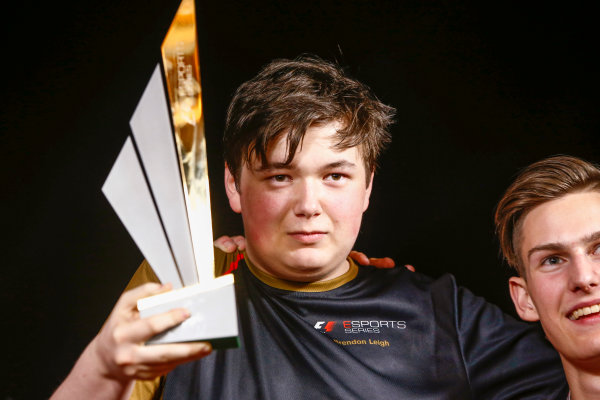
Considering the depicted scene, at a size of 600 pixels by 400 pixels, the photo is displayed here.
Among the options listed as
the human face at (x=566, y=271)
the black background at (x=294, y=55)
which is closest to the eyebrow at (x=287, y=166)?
the black background at (x=294, y=55)

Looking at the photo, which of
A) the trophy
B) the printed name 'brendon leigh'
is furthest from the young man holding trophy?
the trophy

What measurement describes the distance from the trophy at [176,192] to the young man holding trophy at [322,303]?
24cm

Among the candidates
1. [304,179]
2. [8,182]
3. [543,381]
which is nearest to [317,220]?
[304,179]

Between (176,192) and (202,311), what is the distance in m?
0.27

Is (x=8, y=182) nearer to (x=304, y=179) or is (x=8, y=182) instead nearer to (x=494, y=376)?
(x=304, y=179)

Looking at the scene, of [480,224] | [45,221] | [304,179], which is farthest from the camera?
[480,224]

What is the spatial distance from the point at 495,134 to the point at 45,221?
1.24 metres

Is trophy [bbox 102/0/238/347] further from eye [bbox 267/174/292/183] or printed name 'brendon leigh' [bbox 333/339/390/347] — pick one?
printed name 'brendon leigh' [bbox 333/339/390/347]

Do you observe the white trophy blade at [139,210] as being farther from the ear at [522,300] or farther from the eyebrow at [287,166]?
the ear at [522,300]

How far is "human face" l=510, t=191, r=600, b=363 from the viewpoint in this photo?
3.90 feet

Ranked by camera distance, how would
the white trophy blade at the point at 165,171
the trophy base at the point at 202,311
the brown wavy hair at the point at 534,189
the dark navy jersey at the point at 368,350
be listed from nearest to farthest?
the trophy base at the point at 202,311 < the white trophy blade at the point at 165,171 < the dark navy jersey at the point at 368,350 < the brown wavy hair at the point at 534,189

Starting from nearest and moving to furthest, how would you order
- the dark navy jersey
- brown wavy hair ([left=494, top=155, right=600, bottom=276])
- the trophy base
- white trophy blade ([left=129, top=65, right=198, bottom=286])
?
the trophy base < white trophy blade ([left=129, top=65, right=198, bottom=286]) < the dark navy jersey < brown wavy hair ([left=494, top=155, right=600, bottom=276])

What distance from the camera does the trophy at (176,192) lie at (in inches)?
35.6

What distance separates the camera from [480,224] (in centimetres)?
146
